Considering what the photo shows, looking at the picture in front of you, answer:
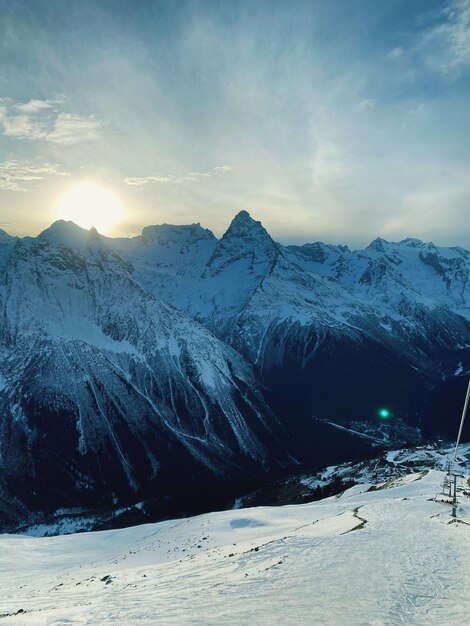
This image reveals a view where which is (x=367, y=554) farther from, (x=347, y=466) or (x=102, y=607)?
(x=347, y=466)

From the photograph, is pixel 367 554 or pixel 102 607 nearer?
pixel 102 607

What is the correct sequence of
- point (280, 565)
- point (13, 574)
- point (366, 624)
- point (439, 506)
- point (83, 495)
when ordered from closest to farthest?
1. point (366, 624)
2. point (280, 565)
3. point (439, 506)
4. point (13, 574)
5. point (83, 495)

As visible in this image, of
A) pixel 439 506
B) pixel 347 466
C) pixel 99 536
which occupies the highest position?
pixel 439 506

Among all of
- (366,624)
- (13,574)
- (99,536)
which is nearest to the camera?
(366,624)

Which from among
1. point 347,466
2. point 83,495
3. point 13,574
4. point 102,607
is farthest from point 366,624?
point 83,495

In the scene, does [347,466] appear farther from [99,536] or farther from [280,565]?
[280,565]

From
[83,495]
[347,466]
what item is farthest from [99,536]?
[83,495]

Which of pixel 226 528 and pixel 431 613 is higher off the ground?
pixel 431 613
